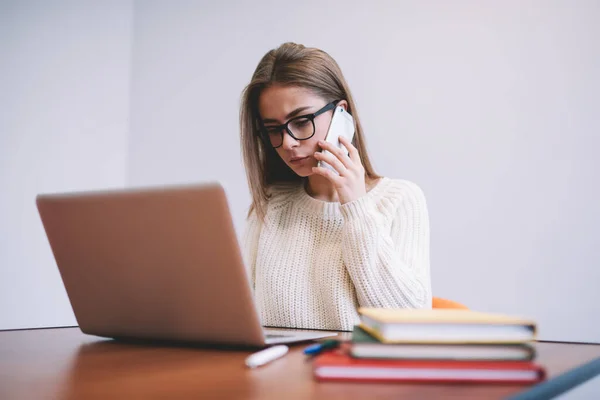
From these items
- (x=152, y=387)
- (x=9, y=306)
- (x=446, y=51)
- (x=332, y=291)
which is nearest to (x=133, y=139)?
(x=9, y=306)

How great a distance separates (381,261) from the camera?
1.31m

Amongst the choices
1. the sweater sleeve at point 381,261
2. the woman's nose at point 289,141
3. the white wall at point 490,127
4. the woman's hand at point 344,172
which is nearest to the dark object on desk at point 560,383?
the sweater sleeve at point 381,261

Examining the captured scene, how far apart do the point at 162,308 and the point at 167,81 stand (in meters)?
2.18

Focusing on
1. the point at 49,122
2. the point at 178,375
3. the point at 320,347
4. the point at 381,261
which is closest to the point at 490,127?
the point at 381,261

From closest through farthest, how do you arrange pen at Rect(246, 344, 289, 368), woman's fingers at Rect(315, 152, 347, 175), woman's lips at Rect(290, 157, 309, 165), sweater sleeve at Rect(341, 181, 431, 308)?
1. pen at Rect(246, 344, 289, 368)
2. sweater sleeve at Rect(341, 181, 431, 308)
3. woman's fingers at Rect(315, 152, 347, 175)
4. woman's lips at Rect(290, 157, 309, 165)

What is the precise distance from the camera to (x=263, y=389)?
1.86ft

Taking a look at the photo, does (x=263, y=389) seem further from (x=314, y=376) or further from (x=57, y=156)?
(x=57, y=156)

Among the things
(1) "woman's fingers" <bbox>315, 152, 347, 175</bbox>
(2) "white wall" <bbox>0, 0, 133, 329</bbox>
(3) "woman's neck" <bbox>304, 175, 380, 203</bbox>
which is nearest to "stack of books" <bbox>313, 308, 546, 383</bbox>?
(1) "woman's fingers" <bbox>315, 152, 347, 175</bbox>

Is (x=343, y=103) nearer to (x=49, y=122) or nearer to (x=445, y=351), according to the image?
(x=445, y=351)

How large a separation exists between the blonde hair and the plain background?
1.93 feet

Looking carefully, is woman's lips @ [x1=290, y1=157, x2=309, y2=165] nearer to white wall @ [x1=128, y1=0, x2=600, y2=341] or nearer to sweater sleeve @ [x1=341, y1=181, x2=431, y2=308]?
sweater sleeve @ [x1=341, y1=181, x2=431, y2=308]

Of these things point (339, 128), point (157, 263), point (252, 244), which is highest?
point (339, 128)

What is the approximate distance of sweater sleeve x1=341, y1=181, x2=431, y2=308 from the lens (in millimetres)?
1302

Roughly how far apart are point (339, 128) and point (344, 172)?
0.59 ft
